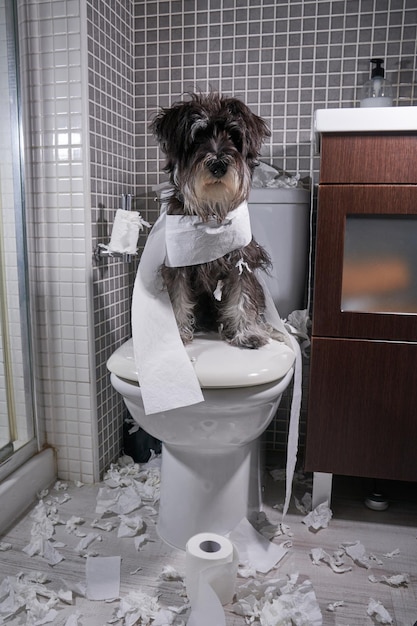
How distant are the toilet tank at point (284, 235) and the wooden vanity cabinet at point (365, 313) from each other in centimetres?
28

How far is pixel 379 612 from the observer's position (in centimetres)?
116

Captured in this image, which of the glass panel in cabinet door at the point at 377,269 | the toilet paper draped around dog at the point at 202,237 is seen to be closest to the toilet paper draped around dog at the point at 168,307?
the toilet paper draped around dog at the point at 202,237

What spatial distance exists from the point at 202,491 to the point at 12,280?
82 centimetres

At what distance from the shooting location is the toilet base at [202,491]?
1.38 metres

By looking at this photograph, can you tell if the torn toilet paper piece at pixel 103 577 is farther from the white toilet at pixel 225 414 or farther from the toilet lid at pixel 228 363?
the toilet lid at pixel 228 363

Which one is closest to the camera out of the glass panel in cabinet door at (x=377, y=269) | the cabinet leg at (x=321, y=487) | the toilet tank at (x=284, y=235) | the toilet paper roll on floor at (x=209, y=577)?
the toilet paper roll on floor at (x=209, y=577)

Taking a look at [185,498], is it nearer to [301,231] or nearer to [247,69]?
[301,231]

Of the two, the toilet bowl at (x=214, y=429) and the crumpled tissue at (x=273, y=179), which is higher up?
the crumpled tissue at (x=273, y=179)

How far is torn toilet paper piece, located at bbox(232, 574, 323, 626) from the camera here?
3.70ft

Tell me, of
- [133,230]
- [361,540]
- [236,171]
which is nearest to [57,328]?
[133,230]

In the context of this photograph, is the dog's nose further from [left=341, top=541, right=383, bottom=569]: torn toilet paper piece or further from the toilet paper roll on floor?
[left=341, top=541, right=383, bottom=569]: torn toilet paper piece

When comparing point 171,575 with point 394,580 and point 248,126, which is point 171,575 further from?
point 248,126

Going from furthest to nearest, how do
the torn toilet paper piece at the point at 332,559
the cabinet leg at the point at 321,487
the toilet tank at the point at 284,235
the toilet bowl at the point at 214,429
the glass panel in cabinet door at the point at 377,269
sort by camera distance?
1. the toilet tank at the point at 284,235
2. the cabinet leg at the point at 321,487
3. the glass panel in cabinet door at the point at 377,269
4. the torn toilet paper piece at the point at 332,559
5. the toilet bowl at the point at 214,429

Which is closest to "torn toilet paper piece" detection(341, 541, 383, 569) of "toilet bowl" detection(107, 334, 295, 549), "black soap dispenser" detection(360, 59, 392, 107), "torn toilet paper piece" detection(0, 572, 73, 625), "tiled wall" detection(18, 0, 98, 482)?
"toilet bowl" detection(107, 334, 295, 549)
